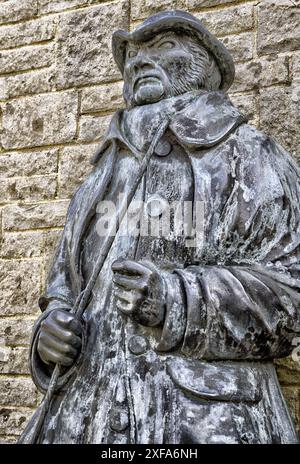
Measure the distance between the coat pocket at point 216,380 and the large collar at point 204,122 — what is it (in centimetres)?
70

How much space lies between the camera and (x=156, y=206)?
2459 mm

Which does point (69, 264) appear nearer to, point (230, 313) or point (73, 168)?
point (230, 313)

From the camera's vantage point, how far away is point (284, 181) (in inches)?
98.9

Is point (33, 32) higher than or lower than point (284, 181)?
higher

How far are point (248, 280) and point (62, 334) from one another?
573mm

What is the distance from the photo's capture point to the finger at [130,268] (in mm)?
2205

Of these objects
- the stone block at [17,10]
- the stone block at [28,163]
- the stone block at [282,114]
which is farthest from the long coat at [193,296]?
the stone block at [17,10]

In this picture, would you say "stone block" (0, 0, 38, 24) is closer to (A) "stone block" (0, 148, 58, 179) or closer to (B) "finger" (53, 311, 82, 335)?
(A) "stone block" (0, 148, 58, 179)

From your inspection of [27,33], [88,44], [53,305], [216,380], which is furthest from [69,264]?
[27,33]

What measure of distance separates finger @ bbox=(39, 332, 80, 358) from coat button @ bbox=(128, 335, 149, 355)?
0.57 feet

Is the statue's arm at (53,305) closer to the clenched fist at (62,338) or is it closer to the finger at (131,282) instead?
the clenched fist at (62,338)

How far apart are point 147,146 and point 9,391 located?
79.1 inches
